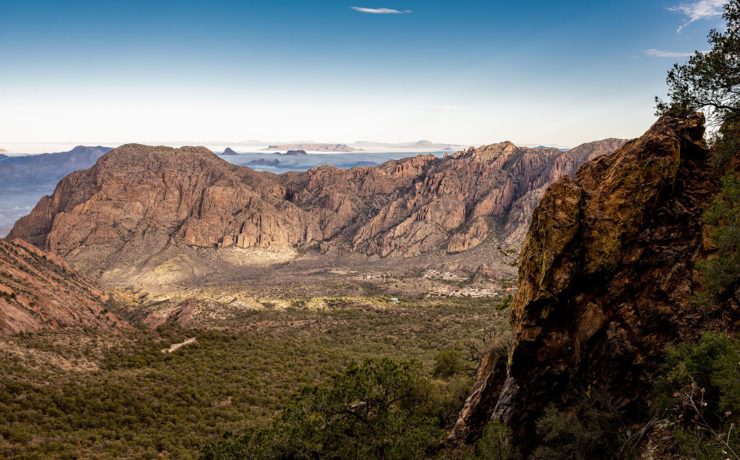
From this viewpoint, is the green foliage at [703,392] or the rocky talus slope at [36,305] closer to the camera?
the green foliage at [703,392]

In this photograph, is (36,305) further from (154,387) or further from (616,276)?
(616,276)

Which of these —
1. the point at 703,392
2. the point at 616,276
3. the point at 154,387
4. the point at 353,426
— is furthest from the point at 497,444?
the point at 154,387

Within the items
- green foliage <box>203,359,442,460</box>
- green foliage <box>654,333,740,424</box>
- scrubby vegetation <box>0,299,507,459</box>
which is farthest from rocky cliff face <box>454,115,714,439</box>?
scrubby vegetation <box>0,299,507,459</box>

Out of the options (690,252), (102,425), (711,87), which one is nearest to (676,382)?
(690,252)

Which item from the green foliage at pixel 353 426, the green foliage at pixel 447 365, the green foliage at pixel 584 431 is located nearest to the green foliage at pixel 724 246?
the green foliage at pixel 584 431

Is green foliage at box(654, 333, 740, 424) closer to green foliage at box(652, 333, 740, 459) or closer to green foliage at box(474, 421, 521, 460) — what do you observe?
green foliage at box(652, 333, 740, 459)

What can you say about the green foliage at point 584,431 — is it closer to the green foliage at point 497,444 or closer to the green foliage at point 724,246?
the green foliage at point 497,444
